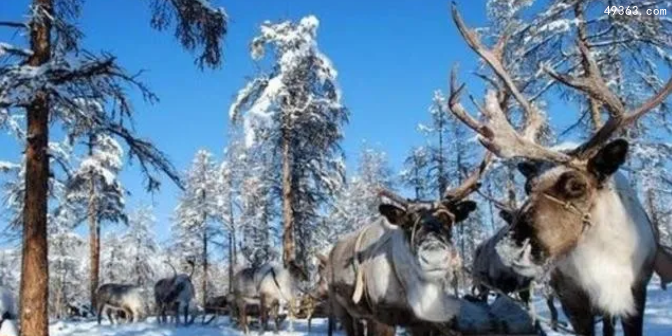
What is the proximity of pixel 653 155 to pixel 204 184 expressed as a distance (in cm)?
3296

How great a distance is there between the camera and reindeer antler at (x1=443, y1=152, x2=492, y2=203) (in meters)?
6.97

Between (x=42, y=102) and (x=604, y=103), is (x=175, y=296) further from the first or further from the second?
(x=604, y=103)

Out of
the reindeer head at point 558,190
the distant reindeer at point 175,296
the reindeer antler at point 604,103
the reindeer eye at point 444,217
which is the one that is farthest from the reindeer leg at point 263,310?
the reindeer head at point 558,190

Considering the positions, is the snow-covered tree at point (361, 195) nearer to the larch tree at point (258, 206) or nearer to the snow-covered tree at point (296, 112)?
the larch tree at point (258, 206)

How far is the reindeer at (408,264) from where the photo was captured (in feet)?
21.0

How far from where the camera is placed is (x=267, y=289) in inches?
732

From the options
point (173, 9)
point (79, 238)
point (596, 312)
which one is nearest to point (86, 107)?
point (173, 9)

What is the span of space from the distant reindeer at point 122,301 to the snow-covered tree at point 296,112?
6.32 meters

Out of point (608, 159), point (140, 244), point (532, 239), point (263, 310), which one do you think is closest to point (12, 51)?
point (532, 239)

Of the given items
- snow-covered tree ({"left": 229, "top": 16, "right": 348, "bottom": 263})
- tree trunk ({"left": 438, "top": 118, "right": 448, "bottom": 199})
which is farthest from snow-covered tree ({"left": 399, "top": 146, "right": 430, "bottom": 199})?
snow-covered tree ({"left": 229, "top": 16, "right": 348, "bottom": 263})

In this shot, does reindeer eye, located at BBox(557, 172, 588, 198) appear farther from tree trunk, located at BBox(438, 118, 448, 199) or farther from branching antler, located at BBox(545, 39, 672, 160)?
tree trunk, located at BBox(438, 118, 448, 199)

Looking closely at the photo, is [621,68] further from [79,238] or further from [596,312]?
[79,238]

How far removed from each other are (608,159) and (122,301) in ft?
79.3

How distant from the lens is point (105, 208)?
3309cm
